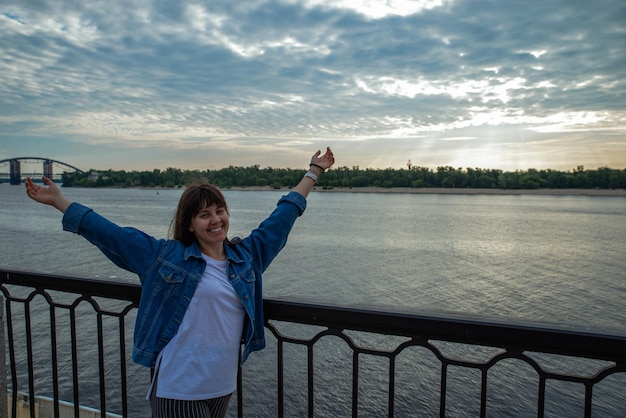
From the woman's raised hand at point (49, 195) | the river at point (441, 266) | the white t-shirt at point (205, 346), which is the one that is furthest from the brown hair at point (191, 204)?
the river at point (441, 266)

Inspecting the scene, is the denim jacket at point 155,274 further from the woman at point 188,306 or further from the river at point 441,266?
the river at point 441,266

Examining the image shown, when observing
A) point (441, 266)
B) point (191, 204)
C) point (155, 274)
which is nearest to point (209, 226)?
point (191, 204)

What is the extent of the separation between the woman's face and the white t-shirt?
96 millimetres

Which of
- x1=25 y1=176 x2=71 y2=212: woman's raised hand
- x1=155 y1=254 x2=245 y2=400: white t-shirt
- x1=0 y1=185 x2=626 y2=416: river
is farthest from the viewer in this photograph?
x1=0 y1=185 x2=626 y2=416: river

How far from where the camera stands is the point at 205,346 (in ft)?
6.73

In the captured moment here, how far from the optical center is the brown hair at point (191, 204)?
2193 mm

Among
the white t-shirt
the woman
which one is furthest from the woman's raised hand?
the white t-shirt

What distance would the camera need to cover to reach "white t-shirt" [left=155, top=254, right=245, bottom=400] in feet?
6.63

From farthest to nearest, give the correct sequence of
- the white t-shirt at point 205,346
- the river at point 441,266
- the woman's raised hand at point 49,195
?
1. the river at point 441,266
2. the woman's raised hand at point 49,195
3. the white t-shirt at point 205,346

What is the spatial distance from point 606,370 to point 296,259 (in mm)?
26509

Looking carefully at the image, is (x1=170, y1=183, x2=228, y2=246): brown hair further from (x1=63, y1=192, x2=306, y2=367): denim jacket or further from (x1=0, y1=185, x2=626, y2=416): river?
(x1=0, y1=185, x2=626, y2=416): river

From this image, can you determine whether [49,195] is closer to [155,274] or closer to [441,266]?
[155,274]

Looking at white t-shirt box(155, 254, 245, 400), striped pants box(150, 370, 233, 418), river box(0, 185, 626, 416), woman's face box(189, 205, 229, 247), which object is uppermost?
woman's face box(189, 205, 229, 247)

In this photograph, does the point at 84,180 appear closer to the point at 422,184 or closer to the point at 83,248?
the point at 422,184
